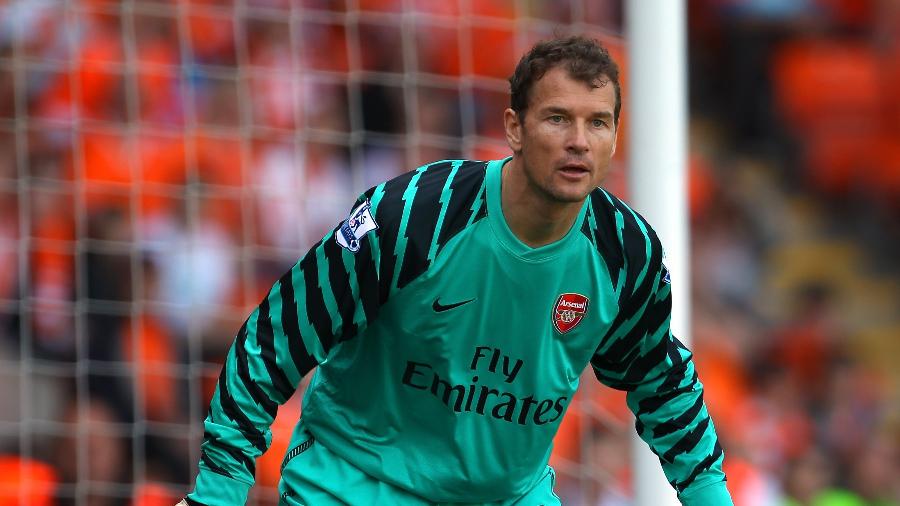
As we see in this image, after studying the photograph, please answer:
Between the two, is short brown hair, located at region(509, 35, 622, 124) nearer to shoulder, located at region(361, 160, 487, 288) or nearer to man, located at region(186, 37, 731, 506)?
man, located at region(186, 37, 731, 506)

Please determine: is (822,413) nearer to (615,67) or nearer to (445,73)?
(445,73)

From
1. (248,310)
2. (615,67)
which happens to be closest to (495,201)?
(615,67)

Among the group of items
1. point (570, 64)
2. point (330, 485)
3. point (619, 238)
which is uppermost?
point (570, 64)

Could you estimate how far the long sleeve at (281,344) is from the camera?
2.74 m

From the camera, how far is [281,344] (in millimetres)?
2787

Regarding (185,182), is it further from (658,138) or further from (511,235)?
(511,235)

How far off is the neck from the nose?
121 millimetres

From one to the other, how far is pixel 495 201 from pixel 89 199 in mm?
3298

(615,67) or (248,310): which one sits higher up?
(615,67)

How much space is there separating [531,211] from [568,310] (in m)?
0.24

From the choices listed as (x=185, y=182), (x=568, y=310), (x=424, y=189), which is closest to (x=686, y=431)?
(x=568, y=310)

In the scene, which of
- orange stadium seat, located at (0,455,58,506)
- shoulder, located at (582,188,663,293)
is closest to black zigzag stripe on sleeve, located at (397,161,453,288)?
shoulder, located at (582,188,663,293)

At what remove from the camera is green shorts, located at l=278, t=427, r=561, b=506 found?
2.95m

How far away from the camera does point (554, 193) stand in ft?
8.90
